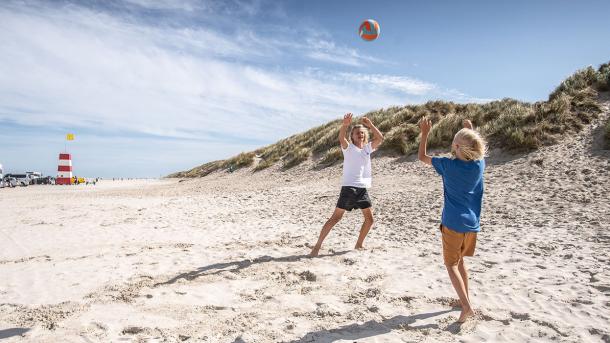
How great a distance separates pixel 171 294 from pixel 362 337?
7.28ft

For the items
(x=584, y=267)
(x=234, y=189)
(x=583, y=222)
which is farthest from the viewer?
(x=234, y=189)

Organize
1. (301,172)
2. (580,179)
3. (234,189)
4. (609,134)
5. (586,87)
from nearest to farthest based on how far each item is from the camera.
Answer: (580,179), (609,134), (586,87), (234,189), (301,172)

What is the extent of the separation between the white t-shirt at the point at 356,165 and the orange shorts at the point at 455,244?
87.1 inches

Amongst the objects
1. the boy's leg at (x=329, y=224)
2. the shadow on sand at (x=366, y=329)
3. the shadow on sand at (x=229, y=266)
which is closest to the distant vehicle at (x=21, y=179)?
the shadow on sand at (x=229, y=266)

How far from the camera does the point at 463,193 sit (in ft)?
11.6

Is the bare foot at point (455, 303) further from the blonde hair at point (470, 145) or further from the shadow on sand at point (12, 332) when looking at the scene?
the shadow on sand at point (12, 332)

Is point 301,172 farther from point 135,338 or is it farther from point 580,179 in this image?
point 135,338

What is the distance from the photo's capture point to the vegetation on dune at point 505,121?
12625 mm

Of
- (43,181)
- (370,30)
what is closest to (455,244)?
(370,30)

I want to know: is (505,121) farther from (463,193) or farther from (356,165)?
(463,193)

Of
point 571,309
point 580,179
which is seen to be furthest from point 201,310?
point 580,179

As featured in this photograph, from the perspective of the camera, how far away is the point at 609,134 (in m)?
11.1

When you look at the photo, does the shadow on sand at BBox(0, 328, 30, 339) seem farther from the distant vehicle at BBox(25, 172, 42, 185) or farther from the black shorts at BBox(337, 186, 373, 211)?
the distant vehicle at BBox(25, 172, 42, 185)

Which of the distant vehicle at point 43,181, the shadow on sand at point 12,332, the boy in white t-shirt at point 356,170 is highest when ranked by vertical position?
the boy in white t-shirt at point 356,170
